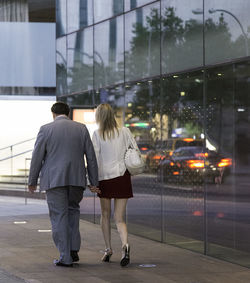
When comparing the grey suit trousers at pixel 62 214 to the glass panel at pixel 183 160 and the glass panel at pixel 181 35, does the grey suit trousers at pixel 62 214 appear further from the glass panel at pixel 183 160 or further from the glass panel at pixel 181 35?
the glass panel at pixel 181 35

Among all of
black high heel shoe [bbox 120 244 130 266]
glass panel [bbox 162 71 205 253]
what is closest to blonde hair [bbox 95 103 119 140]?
black high heel shoe [bbox 120 244 130 266]

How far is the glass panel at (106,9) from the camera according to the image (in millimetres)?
12874

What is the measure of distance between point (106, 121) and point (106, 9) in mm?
4958

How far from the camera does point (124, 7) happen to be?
41.3 feet

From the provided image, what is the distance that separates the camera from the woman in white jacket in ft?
29.0

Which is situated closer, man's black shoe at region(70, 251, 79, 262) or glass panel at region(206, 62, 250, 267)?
man's black shoe at region(70, 251, 79, 262)

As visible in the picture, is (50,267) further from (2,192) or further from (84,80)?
(2,192)

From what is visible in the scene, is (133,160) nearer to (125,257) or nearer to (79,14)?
(125,257)

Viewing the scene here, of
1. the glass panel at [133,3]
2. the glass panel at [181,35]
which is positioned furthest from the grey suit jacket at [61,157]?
the glass panel at [133,3]

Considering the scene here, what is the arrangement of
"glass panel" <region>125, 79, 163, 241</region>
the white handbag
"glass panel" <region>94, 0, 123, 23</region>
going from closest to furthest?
the white handbag < "glass panel" <region>125, 79, 163, 241</region> < "glass panel" <region>94, 0, 123, 23</region>

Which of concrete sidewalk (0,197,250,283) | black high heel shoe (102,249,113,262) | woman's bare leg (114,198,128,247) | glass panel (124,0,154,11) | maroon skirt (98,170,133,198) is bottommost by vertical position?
concrete sidewalk (0,197,250,283)

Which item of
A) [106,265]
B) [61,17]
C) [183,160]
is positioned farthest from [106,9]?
[106,265]

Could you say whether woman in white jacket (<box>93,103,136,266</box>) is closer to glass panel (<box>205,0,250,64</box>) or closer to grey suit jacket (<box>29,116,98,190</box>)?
grey suit jacket (<box>29,116,98,190</box>)

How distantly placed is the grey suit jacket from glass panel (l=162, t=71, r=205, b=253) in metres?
2.02
